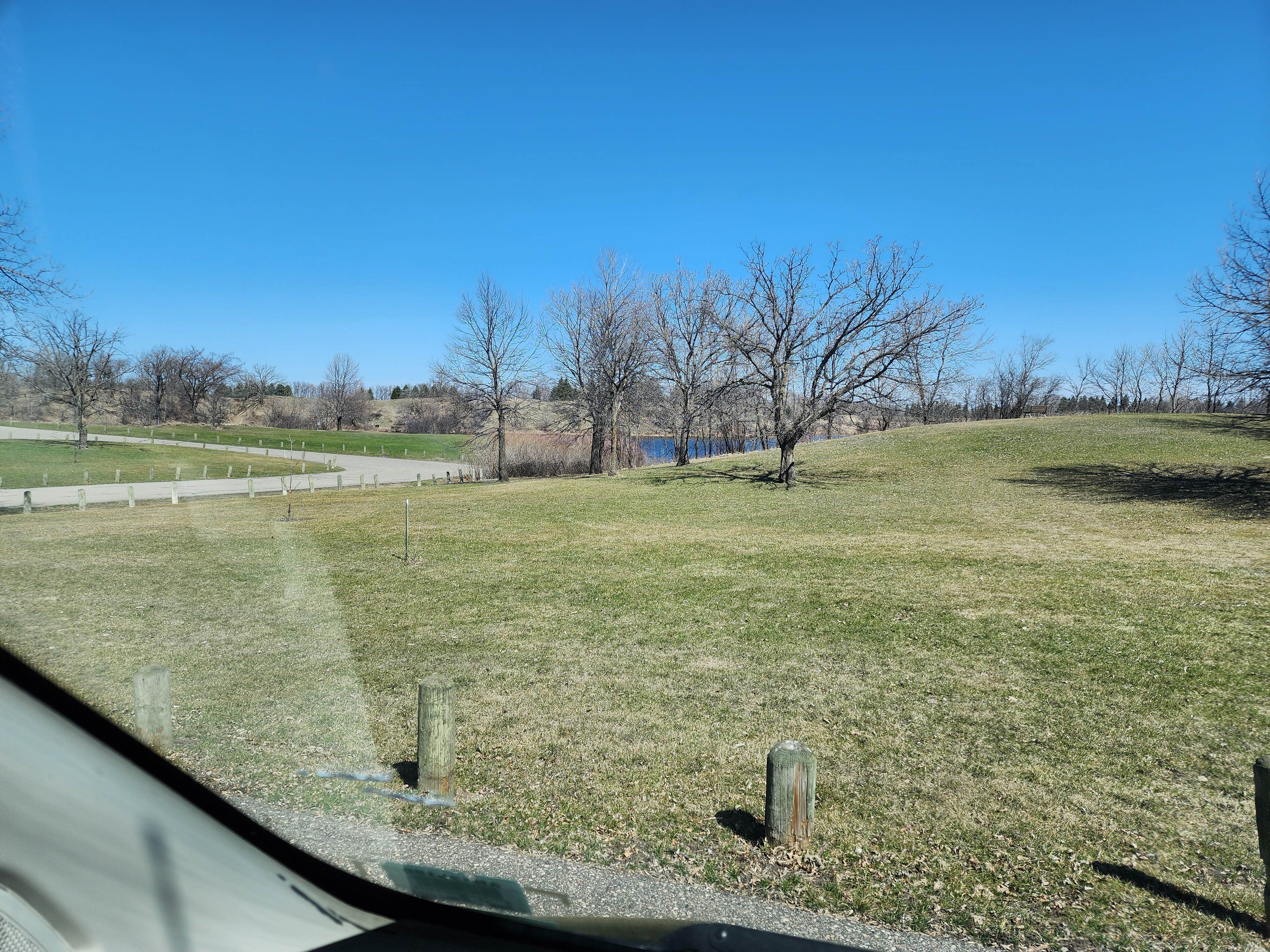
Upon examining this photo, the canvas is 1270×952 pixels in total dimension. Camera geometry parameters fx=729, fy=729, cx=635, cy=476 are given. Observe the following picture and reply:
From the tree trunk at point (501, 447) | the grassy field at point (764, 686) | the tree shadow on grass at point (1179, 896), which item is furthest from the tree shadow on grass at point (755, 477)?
the tree shadow on grass at point (1179, 896)

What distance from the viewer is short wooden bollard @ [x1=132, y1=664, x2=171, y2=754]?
2951 mm

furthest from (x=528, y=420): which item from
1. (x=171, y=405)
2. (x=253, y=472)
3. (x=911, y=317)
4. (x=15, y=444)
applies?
(x=15, y=444)

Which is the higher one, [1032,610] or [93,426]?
[93,426]

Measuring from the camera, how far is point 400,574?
13016 mm

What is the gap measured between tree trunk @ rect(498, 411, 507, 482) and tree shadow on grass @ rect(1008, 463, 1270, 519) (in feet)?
76.3

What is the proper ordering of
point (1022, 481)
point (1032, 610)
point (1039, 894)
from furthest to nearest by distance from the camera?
point (1022, 481) < point (1032, 610) < point (1039, 894)

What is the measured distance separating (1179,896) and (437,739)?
14.6 ft

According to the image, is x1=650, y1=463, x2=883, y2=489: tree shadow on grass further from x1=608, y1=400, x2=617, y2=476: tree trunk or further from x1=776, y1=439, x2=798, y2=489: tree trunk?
x1=608, y1=400, x2=617, y2=476: tree trunk

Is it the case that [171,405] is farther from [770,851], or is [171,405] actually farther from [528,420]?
[528,420]

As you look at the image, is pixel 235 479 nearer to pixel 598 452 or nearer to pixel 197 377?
pixel 598 452

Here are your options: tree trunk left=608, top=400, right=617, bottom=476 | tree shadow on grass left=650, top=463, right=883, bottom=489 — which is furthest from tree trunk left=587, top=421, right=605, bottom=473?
tree shadow on grass left=650, top=463, right=883, bottom=489

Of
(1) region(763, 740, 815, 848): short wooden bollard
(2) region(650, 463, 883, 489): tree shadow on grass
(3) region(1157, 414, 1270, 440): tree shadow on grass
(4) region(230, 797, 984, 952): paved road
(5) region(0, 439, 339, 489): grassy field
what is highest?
(3) region(1157, 414, 1270, 440): tree shadow on grass

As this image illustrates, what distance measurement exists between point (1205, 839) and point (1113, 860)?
0.77 metres

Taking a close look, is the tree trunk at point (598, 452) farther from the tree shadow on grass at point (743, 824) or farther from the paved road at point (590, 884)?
the paved road at point (590, 884)
